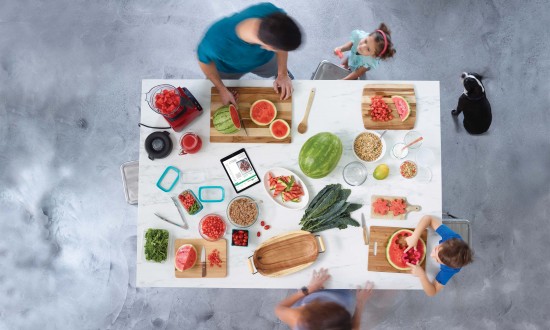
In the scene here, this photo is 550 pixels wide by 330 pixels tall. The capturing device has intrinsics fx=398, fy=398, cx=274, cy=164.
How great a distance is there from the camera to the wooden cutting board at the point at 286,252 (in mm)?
2795

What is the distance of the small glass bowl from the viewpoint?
2.83 m

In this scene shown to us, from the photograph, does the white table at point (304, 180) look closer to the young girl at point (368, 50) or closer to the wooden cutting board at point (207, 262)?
the wooden cutting board at point (207, 262)

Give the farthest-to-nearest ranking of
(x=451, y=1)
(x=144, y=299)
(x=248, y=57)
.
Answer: (x=451, y=1)
(x=144, y=299)
(x=248, y=57)

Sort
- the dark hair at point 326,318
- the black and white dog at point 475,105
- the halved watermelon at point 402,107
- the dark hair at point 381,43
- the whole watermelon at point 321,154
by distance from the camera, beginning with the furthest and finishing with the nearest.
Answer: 1. the black and white dog at point 475,105
2. the dark hair at point 381,43
3. the halved watermelon at point 402,107
4. the whole watermelon at point 321,154
5. the dark hair at point 326,318

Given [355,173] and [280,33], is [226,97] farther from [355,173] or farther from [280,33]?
[355,173]

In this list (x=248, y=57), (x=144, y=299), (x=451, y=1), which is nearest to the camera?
(x=248, y=57)

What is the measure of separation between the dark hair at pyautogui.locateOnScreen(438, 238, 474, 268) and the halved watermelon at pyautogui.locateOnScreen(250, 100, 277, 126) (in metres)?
1.45

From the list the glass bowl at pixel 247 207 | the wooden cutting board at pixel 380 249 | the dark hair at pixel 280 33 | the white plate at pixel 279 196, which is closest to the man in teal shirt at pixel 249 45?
the dark hair at pixel 280 33

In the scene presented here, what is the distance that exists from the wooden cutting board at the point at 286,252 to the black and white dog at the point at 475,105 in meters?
1.75

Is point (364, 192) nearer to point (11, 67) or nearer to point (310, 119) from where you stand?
point (310, 119)

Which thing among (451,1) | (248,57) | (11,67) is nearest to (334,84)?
(248,57)

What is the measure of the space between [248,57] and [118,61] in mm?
1954

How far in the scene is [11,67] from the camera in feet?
13.5

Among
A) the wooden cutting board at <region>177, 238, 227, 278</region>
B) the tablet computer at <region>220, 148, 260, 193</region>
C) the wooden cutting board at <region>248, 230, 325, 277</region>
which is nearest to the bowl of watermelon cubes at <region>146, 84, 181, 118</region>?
the tablet computer at <region>220, 148, 260, 193</region>
